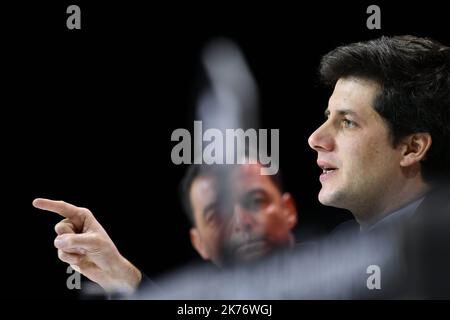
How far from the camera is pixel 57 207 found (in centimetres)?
165

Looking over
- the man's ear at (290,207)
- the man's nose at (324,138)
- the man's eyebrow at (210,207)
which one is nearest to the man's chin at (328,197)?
the man's nose at (324,138)

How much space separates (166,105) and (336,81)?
50cm

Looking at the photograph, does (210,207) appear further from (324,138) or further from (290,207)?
(324,138)

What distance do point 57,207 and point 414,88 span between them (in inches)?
37.5

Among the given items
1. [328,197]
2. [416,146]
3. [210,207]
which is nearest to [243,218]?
[210,207]

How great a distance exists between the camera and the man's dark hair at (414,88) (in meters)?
1.80

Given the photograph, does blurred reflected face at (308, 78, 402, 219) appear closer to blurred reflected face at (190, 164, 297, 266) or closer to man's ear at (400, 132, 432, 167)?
man's ear at (400, 132, 432, 167)

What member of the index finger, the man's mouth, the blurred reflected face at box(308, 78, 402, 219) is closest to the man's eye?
the blurred reflected face at box(308, 78, 402, 219)

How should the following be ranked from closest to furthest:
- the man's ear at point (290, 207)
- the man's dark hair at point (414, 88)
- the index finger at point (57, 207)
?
the index finger at point (57, 207), the man's dark hair at point (414, 88), the man's ear at point (290, 207)

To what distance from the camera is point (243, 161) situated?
6.75 ft

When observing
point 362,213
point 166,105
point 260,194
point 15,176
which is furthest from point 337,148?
point 15,176

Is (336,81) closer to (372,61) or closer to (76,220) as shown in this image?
(372,61)

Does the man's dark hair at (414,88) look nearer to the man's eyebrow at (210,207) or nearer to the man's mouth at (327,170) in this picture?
the man's mouth at (327,170)

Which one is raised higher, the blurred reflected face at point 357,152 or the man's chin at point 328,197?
the blurred reflected face at point 357,152
